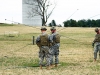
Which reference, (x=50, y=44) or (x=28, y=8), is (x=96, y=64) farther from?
(x=28, y=8)

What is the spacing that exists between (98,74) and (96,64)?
271cm

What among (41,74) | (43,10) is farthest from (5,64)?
(43,10)

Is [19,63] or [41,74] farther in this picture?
[19,63]

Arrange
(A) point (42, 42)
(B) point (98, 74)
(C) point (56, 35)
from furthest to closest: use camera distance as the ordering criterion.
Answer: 1. (C) point (56, 35)
2. (A) point (42, 42)
3. (B) point (98, 74)

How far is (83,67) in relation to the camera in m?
14.9

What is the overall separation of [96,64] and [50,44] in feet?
8.47

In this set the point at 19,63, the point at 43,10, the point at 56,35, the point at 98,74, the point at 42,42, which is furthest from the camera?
the point at 43,10

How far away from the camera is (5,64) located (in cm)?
1589

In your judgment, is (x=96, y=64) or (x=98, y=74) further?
(x=96, y=64)

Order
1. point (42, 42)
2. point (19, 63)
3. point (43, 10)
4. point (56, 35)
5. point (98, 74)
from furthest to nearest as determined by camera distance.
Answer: point (43, 10) < point (19, 63) < point (56, 35) < point (42, 42) < point (98, 74)

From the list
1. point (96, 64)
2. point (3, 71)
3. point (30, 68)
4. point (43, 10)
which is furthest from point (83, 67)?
point (43, 10)

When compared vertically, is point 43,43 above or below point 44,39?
below

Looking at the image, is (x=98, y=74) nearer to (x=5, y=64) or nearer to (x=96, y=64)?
(x=96, y=64)

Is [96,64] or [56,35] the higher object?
[56,35]
